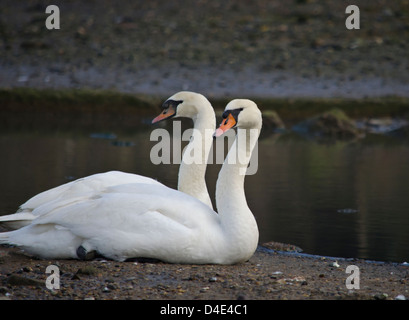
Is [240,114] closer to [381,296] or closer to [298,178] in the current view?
[381,296]

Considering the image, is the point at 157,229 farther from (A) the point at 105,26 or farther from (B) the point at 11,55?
(A) the point at 105,26

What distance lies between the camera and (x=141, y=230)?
5961 mm

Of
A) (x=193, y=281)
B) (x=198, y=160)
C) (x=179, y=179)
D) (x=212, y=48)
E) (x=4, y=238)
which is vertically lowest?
(x=193, y=281)

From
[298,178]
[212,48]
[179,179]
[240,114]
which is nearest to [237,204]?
[240,114]

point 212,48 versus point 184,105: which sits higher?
point 212,48

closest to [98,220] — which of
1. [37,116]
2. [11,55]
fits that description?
[37,116]

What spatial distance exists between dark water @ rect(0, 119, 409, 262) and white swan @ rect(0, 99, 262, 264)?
4.78 feet

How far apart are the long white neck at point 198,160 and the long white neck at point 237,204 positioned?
2.31 feet

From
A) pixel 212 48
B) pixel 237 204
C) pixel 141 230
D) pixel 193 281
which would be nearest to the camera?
pixel 193 281

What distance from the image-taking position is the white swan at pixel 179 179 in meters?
6.52

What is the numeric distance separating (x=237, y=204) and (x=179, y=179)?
1.06m

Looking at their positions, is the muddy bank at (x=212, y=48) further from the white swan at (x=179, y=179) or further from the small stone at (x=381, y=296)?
the small stone at (x=381, y=296)

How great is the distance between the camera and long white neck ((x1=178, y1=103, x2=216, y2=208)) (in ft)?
23.3

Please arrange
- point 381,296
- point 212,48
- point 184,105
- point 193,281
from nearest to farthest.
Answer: point 381,296
point 193,281
point 184,105
point 212,48
